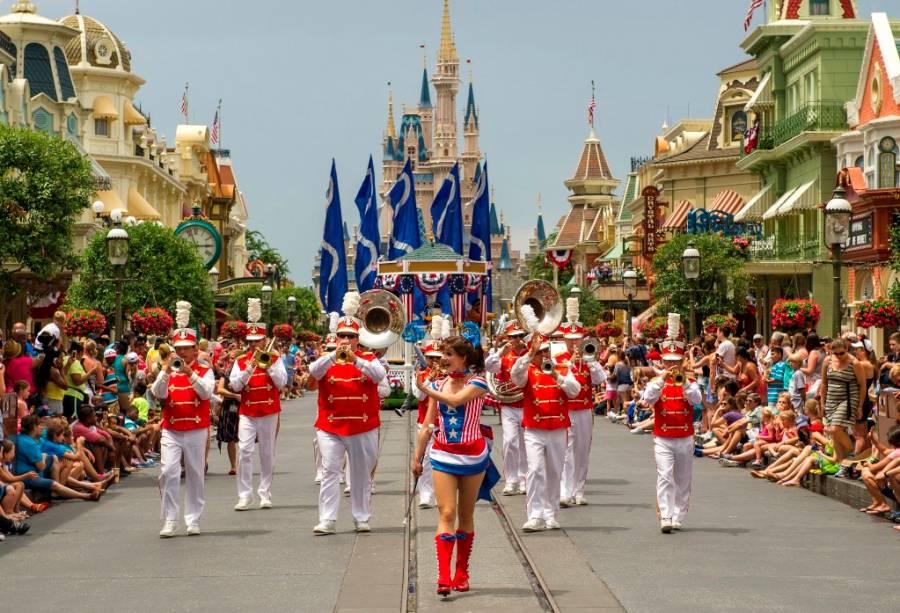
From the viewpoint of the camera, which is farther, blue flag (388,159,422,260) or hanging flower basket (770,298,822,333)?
blue flag (388,159,422,260)

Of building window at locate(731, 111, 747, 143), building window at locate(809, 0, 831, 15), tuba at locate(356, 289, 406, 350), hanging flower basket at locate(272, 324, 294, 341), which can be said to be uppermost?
building window at locate(809, 0, 831, 15)

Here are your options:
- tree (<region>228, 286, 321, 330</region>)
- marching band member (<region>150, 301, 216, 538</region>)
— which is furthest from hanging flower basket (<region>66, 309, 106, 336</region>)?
tree (<region>228, 286, 321, 330</region>)

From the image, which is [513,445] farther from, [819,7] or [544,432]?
[819,7]

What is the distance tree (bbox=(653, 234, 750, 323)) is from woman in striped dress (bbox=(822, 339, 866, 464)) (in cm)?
2723

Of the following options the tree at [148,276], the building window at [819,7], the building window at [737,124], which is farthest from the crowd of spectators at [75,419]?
the building window at [737,124]

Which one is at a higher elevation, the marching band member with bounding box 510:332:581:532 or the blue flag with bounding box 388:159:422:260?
the blue flag with bounding box 388:159:422:260

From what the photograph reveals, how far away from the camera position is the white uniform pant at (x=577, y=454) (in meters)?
16.0

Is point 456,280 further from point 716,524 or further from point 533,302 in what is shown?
point 716,524

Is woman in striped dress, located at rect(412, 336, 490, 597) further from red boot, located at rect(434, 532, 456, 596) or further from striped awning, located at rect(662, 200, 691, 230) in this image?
striped awning, located at rect(662, 200, 691, 230)

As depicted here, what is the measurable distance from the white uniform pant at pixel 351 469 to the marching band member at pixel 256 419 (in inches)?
61.9

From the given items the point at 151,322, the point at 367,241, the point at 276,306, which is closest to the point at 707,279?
the point at 367,241

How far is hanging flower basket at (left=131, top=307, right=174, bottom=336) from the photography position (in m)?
35.4

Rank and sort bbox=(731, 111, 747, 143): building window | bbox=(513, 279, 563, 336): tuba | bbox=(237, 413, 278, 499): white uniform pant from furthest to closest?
bbox=(731, 111, 747, 143): building window → bbox=(513, 279, 563, 336): tuba → bbox=(237, 413, 278, 499): white uniform pant

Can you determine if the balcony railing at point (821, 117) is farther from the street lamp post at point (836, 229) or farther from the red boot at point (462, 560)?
the red boot at point (462, 560)
